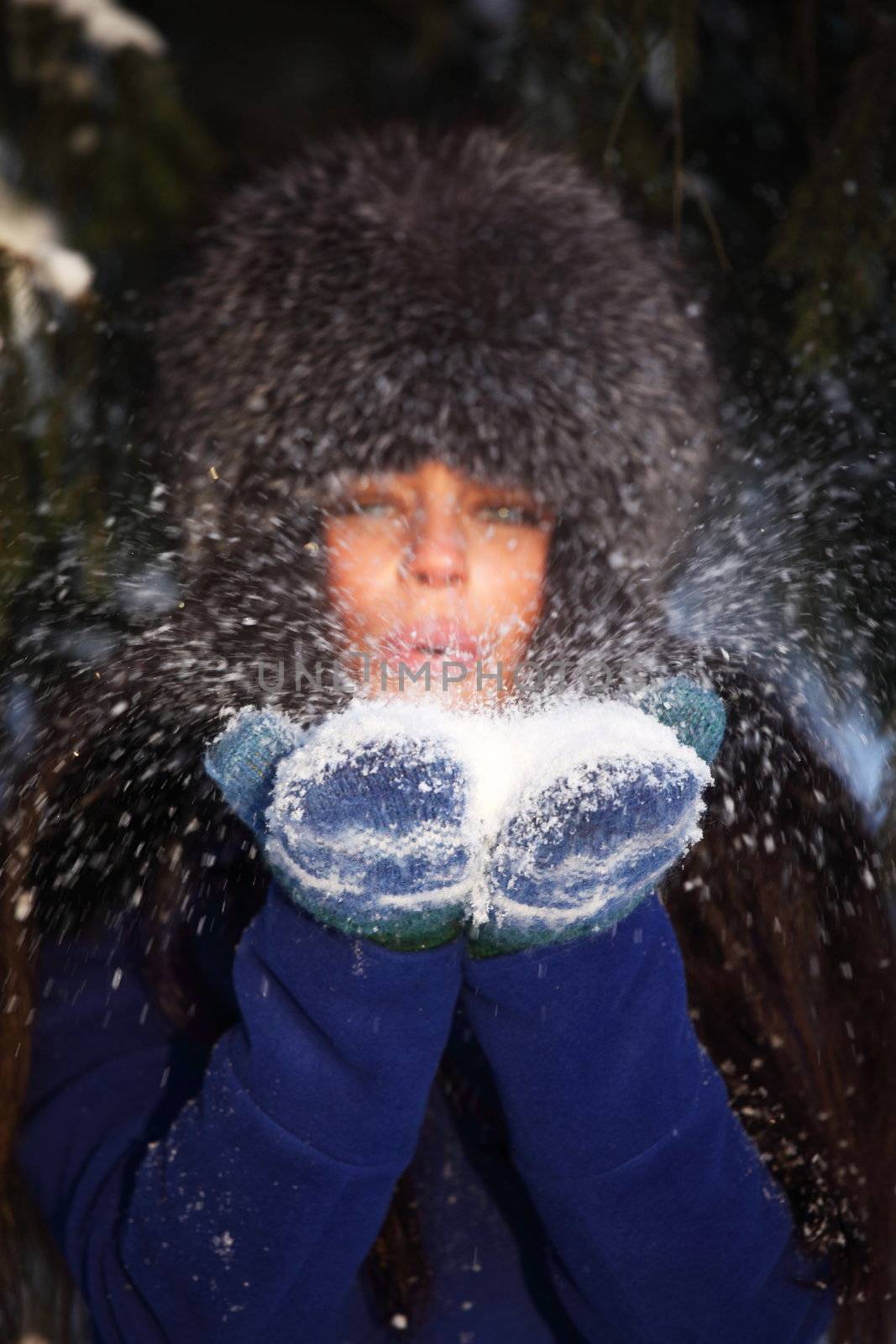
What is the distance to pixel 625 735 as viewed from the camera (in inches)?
28.3

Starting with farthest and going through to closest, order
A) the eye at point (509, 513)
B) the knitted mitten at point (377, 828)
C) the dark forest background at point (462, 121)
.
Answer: the dark forest background at point (462, 121) < the eye at point (509, 513) < the knitted mitten at point (377, 828)

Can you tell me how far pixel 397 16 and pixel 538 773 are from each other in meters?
1.08

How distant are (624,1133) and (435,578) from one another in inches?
17.7

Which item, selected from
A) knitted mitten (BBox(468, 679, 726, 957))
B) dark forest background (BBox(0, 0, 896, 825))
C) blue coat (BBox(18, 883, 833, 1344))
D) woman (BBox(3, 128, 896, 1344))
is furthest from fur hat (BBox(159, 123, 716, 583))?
blue coat (BBox(18, 883, 833, 1344))

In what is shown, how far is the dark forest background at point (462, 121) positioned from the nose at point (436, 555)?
340mm

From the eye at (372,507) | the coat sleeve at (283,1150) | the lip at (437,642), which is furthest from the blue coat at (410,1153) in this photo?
the eye at (372,507)

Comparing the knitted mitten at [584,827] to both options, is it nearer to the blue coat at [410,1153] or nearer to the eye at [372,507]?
the blue coat at [410,1153]

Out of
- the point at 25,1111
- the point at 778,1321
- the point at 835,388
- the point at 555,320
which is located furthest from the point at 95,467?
the point at 778,1321

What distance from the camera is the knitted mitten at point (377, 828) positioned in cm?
69

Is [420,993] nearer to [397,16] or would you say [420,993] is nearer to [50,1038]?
[50,1038]

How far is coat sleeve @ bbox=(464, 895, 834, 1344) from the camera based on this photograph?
760mm

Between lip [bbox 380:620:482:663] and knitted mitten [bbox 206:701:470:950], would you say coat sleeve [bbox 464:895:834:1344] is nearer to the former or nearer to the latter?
knitted mitten [bbox 206:701:470:950]

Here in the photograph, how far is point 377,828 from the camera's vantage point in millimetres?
695

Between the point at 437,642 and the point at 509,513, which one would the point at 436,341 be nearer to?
the point at 509,513
